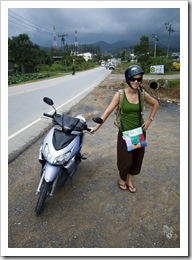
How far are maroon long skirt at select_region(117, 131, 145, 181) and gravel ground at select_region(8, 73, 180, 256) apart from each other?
30cm

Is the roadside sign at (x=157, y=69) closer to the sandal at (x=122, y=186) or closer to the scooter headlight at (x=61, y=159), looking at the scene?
the sandal at (x=122, y=186)

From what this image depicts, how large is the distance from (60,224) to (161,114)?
5.95 meters

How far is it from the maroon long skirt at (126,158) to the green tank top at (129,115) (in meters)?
0.16

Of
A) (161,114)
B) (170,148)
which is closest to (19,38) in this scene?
(161,114)

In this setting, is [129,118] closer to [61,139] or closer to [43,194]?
[61,139]

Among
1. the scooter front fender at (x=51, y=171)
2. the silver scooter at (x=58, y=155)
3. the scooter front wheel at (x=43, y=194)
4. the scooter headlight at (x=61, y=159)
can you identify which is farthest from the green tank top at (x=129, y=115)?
the scooter front wheel at (x=43, y=194)

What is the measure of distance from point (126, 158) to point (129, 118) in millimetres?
527

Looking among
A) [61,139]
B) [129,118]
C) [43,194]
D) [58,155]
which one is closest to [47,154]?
[58,155]

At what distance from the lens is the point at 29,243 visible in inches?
88.6

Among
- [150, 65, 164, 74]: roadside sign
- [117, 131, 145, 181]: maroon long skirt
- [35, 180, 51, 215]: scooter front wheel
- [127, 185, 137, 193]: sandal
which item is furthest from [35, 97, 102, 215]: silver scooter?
[150, 65, 164, 74]: roadside sign

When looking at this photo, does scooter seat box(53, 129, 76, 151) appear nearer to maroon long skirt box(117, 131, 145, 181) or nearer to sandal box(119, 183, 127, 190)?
maroon long skirt box(117, 131, 145, 181)

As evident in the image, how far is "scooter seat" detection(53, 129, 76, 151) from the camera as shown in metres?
2.61

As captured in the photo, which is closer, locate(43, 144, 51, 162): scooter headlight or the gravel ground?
the gravel ground

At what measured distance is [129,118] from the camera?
2730 millimetres
